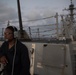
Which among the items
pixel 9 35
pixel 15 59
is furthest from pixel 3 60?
pixel 9 35

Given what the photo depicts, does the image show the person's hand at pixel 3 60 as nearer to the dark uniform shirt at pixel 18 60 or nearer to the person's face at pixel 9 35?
the dark uniform shirt at pixel 18 60

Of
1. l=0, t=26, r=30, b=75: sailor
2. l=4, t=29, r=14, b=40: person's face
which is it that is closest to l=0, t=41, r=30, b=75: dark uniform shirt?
l=0, t=26, r=30, b=75: sailor

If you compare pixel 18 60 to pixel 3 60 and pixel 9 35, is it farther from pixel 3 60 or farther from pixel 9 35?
pixel 9 35

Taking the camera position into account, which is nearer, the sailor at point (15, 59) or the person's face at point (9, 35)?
the sailor at point (15, 59)

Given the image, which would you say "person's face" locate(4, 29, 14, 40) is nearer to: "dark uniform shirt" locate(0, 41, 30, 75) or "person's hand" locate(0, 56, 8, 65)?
"dark uniform shirt" locate(0, 41, 30, 75)

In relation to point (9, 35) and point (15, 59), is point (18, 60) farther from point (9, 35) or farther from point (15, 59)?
point (9, 35)

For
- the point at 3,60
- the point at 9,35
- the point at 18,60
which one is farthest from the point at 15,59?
the point at 9,35

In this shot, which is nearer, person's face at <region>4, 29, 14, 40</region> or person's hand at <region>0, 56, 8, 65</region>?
person's hand at <region>0, 56, 8, 65</region>

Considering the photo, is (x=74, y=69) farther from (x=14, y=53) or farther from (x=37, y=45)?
(x=14, y=53)

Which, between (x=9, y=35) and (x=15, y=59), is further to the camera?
(x=9, y=35)

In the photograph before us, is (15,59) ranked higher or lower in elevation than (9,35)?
lower

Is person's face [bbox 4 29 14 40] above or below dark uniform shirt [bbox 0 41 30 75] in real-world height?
above

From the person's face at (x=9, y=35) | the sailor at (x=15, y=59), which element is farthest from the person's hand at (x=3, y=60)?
the person's face at (x=9, y=35)

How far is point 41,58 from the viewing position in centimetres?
607
